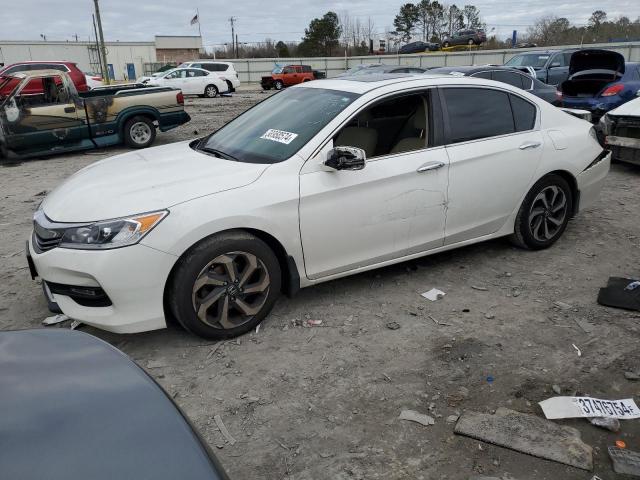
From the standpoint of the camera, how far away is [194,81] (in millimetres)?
26859

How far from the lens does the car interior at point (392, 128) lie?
435 centimetres

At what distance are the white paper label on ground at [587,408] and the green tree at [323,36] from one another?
66858 mm

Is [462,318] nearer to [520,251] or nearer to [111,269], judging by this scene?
[520,251]

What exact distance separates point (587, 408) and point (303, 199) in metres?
2.14

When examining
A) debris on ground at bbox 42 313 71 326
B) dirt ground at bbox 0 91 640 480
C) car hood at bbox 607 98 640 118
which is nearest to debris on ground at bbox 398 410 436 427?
dirt ground at bbox 0 91 640 480

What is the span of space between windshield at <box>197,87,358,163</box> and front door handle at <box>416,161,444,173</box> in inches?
29.5

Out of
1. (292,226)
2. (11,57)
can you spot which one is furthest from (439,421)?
(11,57)

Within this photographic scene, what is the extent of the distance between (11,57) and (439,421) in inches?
2633

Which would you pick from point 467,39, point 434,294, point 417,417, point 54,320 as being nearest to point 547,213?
point 434,294

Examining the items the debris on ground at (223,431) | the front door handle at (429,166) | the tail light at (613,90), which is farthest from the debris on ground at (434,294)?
the tail light at (613,90)

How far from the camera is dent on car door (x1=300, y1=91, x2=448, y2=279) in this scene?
12.5ft

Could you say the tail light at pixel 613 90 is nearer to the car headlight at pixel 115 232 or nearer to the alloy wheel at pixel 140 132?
the alloy wheel at pixel 140 132

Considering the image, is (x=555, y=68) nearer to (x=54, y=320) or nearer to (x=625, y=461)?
(x=625, y=461)

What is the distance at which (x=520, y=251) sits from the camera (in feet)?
17.1
